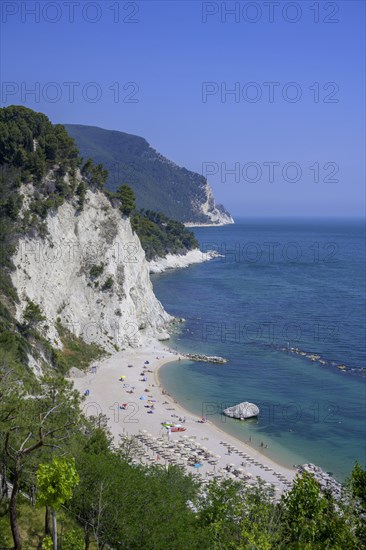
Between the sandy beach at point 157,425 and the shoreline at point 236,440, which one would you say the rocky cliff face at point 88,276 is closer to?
the sandy beach at point 157,425

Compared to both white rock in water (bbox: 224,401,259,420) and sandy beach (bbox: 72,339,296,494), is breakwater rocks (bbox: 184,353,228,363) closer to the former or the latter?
sandy beach (bbox: 72,339,296,494)

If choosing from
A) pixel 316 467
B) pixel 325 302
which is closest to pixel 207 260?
pixel 325 302

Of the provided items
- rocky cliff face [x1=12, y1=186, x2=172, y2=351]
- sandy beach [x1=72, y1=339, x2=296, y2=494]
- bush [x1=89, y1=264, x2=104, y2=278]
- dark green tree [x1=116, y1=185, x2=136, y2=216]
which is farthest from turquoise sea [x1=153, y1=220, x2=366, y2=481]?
dark green tree [x1=116, y1=185, x2=136, y2=216]

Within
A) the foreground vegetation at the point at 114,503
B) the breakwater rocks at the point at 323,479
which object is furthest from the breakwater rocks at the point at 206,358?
the foreground vegetation at the point at 114,503

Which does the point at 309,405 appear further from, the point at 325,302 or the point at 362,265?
the point at 362,265

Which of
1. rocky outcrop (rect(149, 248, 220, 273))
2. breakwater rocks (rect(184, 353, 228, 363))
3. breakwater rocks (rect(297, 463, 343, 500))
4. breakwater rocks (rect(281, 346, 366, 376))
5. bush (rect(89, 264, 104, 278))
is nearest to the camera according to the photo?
breakwater rocks (rect(297, 463, 343, 500))

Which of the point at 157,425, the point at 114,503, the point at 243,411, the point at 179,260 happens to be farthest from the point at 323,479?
the point at 179,260
